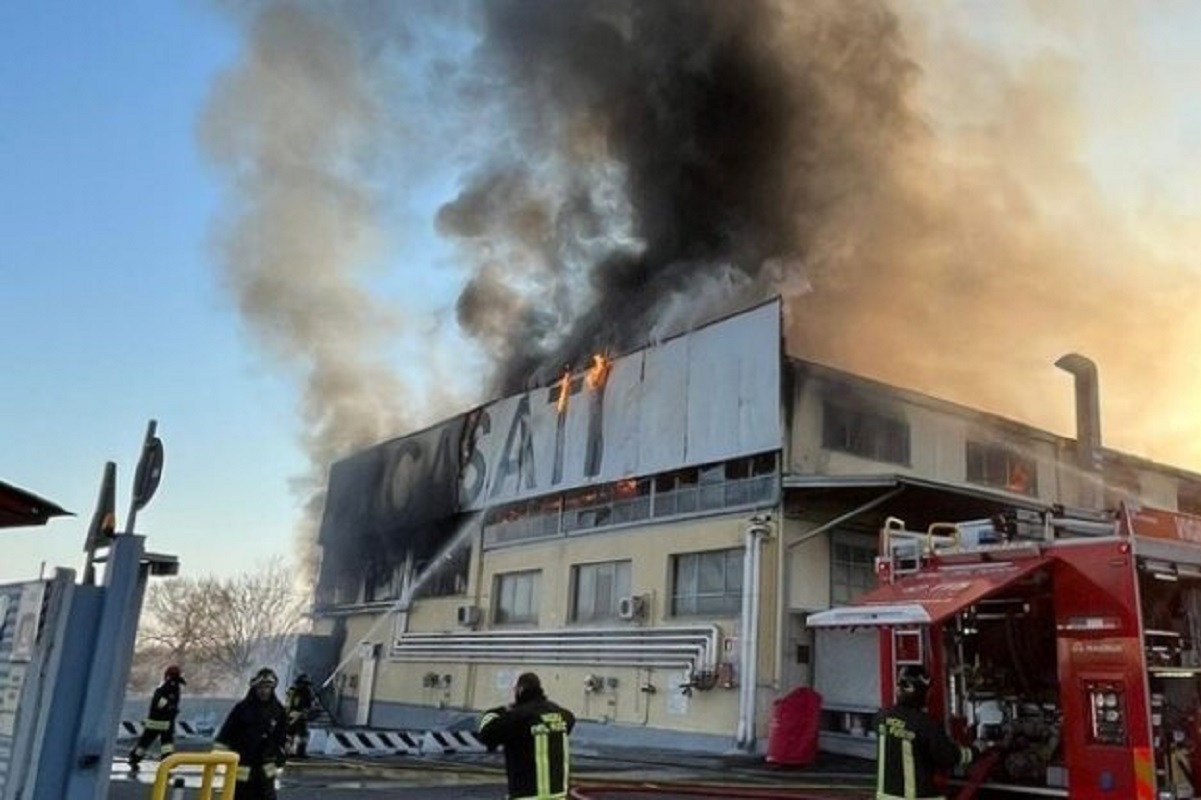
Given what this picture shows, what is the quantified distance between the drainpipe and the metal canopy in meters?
13.2

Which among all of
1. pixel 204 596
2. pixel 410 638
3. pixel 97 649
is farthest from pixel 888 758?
pixel 204 596

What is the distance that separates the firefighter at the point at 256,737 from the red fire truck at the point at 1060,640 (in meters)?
3.95

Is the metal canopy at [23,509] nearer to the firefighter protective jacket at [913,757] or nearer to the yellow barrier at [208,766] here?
the yellow barrier at [208,766]

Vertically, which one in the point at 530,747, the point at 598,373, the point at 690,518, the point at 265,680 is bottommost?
the point at 530,747

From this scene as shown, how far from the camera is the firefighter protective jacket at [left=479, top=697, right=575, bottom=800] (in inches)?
219

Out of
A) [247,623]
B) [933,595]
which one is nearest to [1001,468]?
[933,595]

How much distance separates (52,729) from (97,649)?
330 mm

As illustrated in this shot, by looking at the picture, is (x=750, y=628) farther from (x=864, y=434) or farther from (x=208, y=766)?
(x=208, y=766)

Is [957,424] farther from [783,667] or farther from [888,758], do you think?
[888,758]

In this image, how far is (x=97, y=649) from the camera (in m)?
4.20

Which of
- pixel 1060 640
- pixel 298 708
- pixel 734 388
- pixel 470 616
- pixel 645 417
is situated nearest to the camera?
pixel 1060 640

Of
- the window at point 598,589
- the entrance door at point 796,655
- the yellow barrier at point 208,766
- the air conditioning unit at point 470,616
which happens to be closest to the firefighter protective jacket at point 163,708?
the yellow barrier at point 208,766

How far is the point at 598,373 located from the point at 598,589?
4.51m

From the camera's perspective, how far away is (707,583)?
60.6 ft
